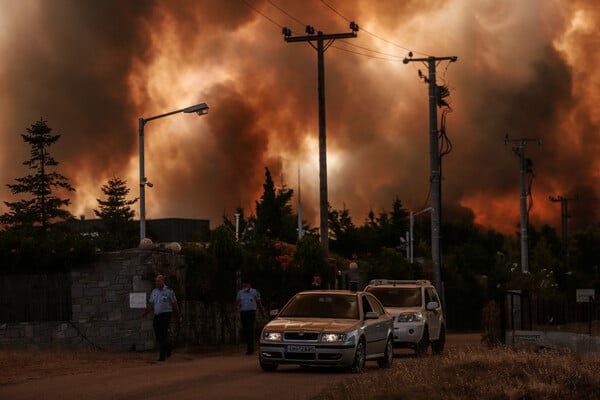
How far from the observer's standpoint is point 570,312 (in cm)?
4622

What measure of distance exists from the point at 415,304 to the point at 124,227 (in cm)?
8191

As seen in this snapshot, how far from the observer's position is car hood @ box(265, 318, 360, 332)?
21.4 meters

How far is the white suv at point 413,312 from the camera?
28.1m

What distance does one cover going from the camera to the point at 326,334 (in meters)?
21.3

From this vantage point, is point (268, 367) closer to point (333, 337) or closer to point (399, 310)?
point (333, 337)

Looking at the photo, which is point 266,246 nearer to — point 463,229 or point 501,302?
point 501,302

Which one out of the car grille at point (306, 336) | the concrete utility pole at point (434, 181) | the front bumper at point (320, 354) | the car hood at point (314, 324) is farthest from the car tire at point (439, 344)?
the concrete utility pole at point (434, 181)

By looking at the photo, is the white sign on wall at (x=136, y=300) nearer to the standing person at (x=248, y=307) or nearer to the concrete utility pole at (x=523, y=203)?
the standing person at (x=248, y=307)

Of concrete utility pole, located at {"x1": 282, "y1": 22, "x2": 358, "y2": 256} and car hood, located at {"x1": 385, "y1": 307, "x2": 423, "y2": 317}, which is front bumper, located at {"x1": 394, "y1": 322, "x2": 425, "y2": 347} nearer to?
car hood, located at {"x1": 385, "y1": 307, "x2": 423, "y2": 317}

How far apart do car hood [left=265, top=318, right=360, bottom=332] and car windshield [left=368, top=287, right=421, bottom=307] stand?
23.8 feet

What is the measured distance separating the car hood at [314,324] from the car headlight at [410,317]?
245 inches

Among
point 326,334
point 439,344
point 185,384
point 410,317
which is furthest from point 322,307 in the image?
point 439,344

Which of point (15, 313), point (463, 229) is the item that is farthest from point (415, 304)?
point (463, 229)

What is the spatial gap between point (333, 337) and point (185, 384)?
10.5 feet
